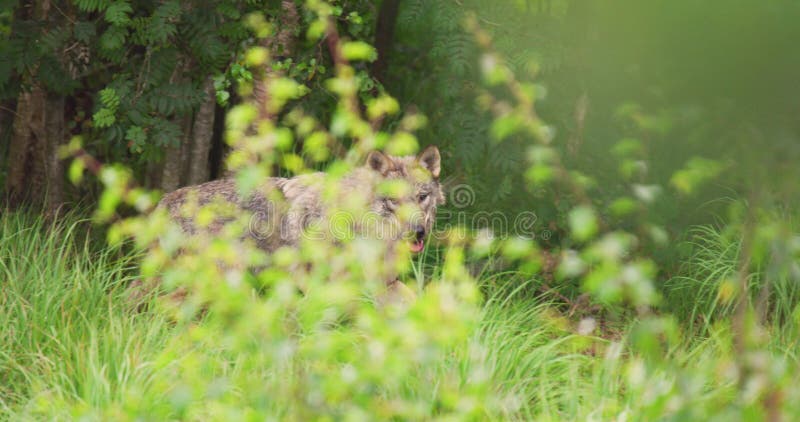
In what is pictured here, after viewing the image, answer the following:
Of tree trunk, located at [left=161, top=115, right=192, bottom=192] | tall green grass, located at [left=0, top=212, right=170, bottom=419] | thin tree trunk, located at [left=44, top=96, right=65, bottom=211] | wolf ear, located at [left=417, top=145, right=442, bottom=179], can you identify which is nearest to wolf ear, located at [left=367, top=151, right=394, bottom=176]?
wolf ear, located at [left=417, top=145, right=442, bottom=179]

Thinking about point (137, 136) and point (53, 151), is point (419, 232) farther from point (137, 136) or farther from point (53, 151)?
point (53, 151)

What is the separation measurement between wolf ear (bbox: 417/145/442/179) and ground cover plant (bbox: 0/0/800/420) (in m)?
0.10

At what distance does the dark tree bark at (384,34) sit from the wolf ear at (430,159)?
229 centimetres

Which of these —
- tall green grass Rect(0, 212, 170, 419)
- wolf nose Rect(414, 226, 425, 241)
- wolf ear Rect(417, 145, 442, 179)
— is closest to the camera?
tall green grass Rect(0, 212, 170, 419)

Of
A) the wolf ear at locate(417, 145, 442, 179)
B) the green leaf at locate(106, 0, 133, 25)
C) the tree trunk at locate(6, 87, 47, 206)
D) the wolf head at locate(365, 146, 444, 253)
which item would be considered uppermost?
the green leaf at locate(106, 0, 133, 25)

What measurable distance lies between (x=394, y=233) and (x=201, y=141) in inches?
105

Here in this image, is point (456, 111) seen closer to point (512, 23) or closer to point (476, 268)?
point (512, 23)

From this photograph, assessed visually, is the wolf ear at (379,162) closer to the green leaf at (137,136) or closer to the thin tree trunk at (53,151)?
the green leaf at (137,136)

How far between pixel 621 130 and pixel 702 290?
161 centimetres

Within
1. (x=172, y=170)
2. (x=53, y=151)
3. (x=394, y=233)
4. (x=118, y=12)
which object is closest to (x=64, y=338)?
(x=394, y=233)

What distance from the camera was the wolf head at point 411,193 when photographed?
258 inches

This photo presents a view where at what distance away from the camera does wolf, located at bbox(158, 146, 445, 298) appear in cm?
656

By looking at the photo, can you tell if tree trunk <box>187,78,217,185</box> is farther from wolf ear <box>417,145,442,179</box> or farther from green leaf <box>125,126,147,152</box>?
wolf ear <box>417,145,442,179</box>

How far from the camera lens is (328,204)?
6.52 m
